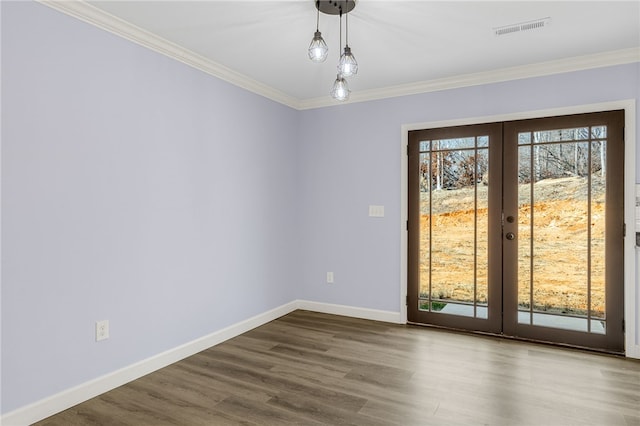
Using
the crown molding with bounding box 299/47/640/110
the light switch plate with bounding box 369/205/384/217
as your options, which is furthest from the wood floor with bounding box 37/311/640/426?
the crown molding with bounding box 299/47/640/110

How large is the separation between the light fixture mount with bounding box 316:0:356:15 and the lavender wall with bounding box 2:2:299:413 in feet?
4.65

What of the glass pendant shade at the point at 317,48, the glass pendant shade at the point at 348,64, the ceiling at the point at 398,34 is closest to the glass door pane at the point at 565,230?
the ceiling at the point at 398,34

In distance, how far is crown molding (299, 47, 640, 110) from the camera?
10.8 ft

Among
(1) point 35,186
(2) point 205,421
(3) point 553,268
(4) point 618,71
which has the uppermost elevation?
(4) point 618,71

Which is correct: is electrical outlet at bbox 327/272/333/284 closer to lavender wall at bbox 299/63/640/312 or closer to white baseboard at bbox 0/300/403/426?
lavender wall at bbox 299/63/640/312

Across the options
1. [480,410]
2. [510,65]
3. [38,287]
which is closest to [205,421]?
[38,287]

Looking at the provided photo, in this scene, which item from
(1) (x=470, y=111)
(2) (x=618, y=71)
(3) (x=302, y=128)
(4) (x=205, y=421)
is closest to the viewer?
(4) (x=205, y=421)

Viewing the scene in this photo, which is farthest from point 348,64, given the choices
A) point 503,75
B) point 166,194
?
point 503,75

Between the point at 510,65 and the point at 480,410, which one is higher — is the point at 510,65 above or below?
above

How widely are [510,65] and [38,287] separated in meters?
4.06

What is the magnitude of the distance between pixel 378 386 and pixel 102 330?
76.5 inches

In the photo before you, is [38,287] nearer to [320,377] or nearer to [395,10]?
[320,377]

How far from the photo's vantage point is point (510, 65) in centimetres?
357

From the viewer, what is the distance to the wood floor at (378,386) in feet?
7.67
